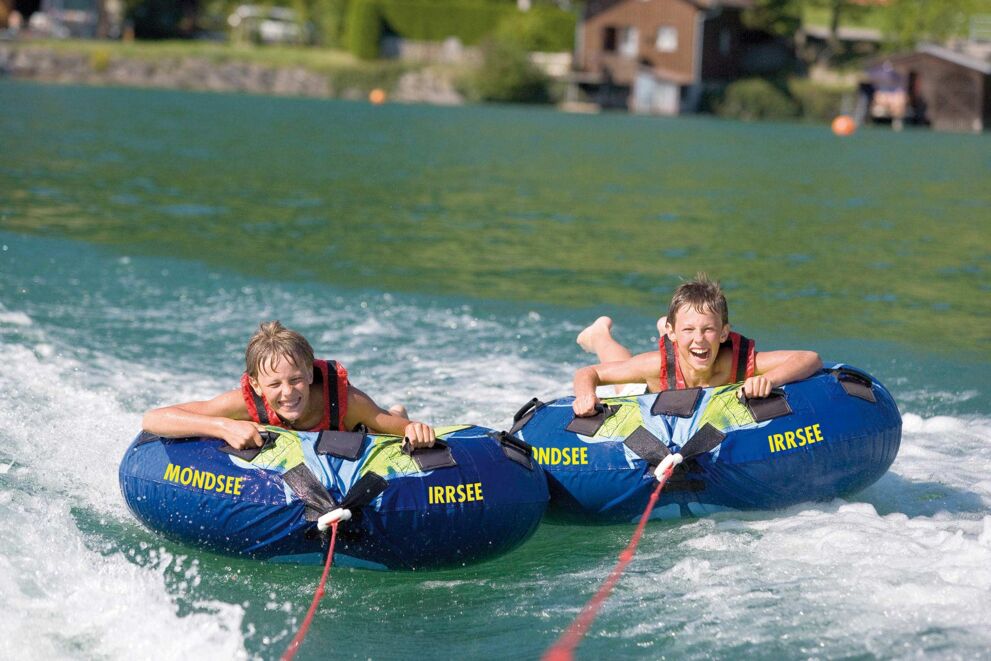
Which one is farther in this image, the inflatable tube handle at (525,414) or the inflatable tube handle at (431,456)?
the inflatable tube handle at (525,414)

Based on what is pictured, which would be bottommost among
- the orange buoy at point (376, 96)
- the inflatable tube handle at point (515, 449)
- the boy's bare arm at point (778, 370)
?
the inflatable tube handle at point (515, 449)

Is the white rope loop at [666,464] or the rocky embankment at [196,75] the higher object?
the rocky embankment at [196,75]

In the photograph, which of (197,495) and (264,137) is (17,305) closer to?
(197,495)

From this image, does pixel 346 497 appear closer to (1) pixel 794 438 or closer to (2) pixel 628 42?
(1) pixel 794 438

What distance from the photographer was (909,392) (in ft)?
28.3

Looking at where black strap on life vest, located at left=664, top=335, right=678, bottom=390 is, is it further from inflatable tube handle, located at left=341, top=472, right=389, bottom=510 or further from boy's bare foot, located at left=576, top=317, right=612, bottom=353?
inflatable tube handle, located at left=341, top=472, right=389, bottom=510

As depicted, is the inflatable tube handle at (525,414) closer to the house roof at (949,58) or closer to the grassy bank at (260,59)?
the house roof at (949,58)

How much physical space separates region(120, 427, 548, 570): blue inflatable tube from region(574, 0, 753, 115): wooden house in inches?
1648

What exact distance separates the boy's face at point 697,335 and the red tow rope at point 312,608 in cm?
185

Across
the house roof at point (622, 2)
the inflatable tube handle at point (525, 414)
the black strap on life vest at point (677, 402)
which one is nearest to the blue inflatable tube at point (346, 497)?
the inflatable tube handle at point (525, 414)

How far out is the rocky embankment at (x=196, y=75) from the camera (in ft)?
157

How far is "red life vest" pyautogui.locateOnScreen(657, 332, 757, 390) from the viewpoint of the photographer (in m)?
6.18

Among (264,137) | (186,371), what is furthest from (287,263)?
(264,137)

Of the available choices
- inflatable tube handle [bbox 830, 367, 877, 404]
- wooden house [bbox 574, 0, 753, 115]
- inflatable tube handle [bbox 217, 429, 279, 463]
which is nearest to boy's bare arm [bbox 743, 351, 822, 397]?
inflatable tube handle [bbox 830, 367, 877, 404]
